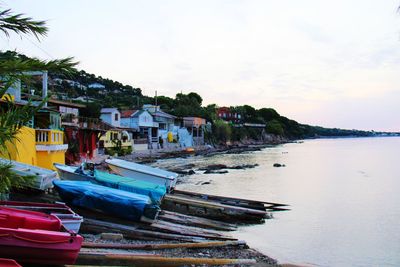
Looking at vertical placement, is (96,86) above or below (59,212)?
above

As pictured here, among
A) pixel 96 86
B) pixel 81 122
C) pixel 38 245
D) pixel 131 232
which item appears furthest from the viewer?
pixel 96 86

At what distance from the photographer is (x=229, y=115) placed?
165750 mm

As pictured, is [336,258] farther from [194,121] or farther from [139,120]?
[194,121]

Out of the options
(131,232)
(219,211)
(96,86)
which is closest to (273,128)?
(96,86)

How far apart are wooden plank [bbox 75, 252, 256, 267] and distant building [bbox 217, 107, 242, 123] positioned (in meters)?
151

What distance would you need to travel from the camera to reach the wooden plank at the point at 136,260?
10346 mm

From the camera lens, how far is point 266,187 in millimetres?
37625

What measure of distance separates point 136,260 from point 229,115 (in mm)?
156050

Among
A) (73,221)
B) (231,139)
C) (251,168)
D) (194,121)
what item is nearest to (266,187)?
(251,168)

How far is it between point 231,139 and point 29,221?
12303 centimetres

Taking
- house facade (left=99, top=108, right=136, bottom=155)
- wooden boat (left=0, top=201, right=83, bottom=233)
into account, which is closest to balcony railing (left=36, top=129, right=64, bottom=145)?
wooden boat (left=0, top=201, right=83, bottom=233)

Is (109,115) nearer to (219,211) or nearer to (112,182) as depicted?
(112,182)

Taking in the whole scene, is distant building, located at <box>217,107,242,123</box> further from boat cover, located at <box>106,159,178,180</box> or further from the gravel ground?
the gravel ground

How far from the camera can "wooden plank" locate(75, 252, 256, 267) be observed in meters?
10.3
